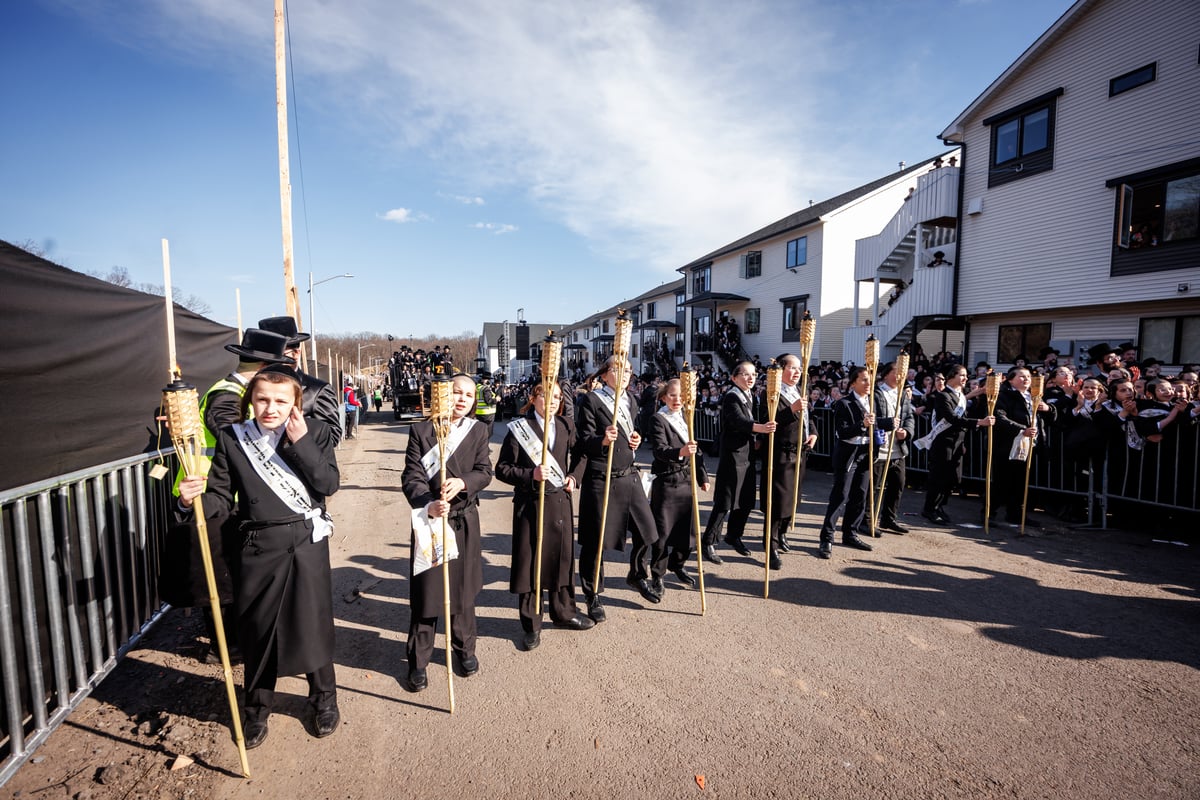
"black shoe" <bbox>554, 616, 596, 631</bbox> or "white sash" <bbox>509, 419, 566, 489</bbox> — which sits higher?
"white sash" <bbox>509, 419, 566, 489</bbox>

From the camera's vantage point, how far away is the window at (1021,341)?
15047 mm

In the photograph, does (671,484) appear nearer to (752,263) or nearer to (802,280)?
(802,280)

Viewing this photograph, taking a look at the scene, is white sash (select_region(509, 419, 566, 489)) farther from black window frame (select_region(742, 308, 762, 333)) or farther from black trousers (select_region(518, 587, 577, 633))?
black window frame (select_region(742, 308, 762, 333))

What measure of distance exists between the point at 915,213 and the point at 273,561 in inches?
798

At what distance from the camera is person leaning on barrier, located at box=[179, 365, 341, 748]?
2957mm

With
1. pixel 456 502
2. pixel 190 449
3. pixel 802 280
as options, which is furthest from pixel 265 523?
pixel 802 280

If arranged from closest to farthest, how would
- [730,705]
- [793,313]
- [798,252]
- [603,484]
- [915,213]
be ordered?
[730,705], [603,484], [915,213], [798,252], [793,313]

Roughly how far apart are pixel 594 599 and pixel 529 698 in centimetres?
123

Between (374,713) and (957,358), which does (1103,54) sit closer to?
(957,358)

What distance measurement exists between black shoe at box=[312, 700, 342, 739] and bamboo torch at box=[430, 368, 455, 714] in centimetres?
64

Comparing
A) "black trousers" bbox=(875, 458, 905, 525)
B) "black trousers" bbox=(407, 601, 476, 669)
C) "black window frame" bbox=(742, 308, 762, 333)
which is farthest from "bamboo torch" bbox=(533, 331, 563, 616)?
"black window frame" bbox=(742, 308, 762, 333)

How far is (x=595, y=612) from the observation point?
4.58m

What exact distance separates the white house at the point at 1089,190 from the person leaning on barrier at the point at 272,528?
16831 mm

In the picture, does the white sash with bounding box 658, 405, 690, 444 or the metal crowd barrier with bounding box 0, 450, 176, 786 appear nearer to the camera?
the metal crowd barrier with bounding box 0, 450, 176, 786
